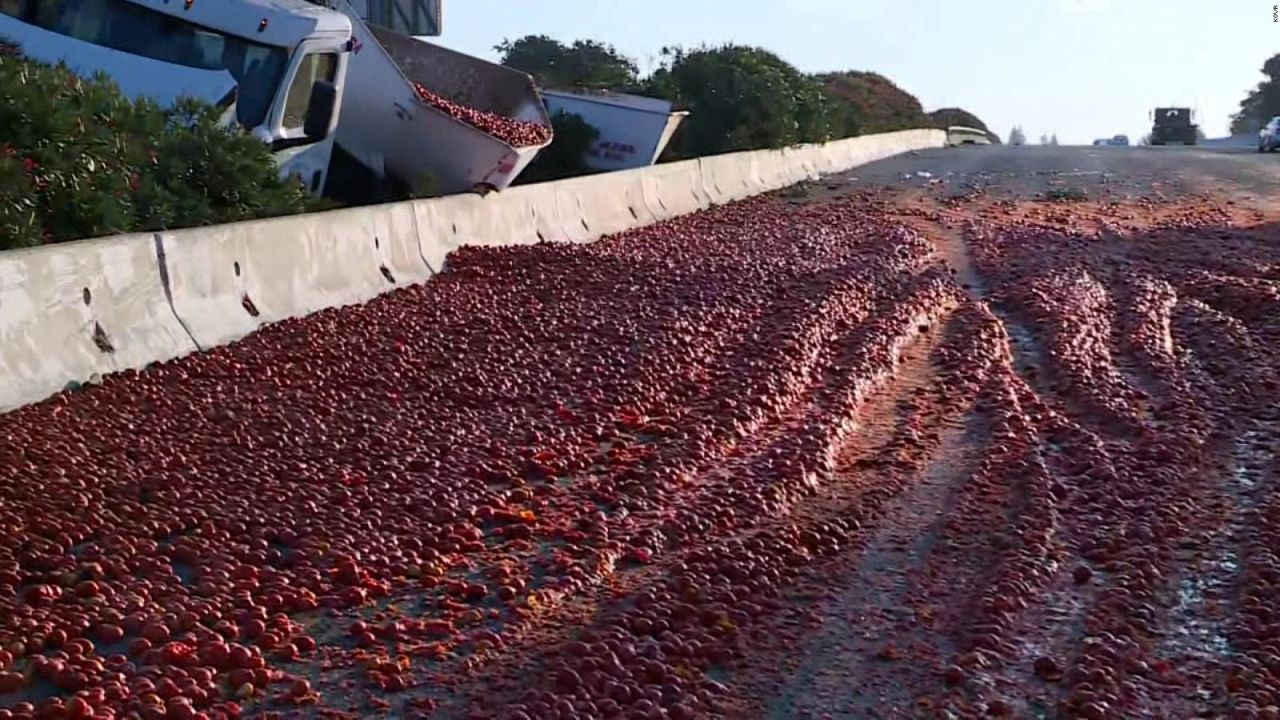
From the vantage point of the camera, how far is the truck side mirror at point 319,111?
17.2m

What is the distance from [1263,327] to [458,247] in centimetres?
746

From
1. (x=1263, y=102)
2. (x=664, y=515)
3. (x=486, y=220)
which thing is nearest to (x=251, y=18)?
(x=486, y=220)

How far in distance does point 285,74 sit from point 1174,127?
63340mm

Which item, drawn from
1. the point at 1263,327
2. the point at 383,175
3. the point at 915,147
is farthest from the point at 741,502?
the point at 915,147

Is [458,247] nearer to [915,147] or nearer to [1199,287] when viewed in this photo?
[1199,287]

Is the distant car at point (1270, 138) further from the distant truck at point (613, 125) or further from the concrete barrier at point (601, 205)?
the concrete barrier at point (601, 205)

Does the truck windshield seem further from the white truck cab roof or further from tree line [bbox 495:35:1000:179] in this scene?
tree line [bbox 495:35:1000:179]

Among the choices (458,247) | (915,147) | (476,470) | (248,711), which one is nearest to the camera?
(248,711)

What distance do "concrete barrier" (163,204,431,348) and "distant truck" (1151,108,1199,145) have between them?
213 feet

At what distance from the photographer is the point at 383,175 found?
20.3 meters

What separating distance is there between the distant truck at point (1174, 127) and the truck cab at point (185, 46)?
6283 cm

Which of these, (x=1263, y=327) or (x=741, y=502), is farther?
(x=1263, y=327)

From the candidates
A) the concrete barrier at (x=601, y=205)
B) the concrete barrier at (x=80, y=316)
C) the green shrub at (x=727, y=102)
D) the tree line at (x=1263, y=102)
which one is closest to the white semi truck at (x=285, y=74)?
the concrete barrier at (x=601, y=205)

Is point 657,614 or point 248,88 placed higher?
point 248,88
